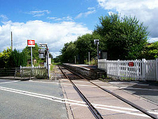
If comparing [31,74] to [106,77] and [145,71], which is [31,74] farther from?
[145,71]

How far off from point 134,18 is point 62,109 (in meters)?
23.8

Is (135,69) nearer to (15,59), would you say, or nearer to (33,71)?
(33,71)

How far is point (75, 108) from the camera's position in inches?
219

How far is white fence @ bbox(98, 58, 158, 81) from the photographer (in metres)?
10.2

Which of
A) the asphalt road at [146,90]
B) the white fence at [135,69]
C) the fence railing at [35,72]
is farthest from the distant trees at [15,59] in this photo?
the asphalt road at [146,90]

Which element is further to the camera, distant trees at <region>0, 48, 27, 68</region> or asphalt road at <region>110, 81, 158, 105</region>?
distant trees at <region>0, 48, 27, 68</region>

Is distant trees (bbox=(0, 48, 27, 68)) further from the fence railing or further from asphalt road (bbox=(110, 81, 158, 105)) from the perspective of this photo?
asphalt road (bbox=(110, 81, 158, 105))

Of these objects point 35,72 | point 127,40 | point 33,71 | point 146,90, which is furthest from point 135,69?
point 127,40

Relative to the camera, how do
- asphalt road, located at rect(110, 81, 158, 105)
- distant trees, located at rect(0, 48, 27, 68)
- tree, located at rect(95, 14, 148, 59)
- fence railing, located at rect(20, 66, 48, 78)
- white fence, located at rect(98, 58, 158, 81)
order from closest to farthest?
asphalt road, located at rect(110, 81, 158, 105), white fence, located at rect(98, 58, 158, 81), fence railing, located at rect(20, 66, 48, 78), distant trees, located at rect(0, 48, 27, 68), tree, located at rect(95, 14, 148, 59)

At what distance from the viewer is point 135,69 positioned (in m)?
11.0

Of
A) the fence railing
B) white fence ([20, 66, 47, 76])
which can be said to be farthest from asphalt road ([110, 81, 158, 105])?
white fence ([20, 66, 47, 76])

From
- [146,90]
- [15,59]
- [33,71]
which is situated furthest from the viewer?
[15,59]

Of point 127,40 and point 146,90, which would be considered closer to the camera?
point 146,90

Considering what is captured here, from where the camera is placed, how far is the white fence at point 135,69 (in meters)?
10.2
